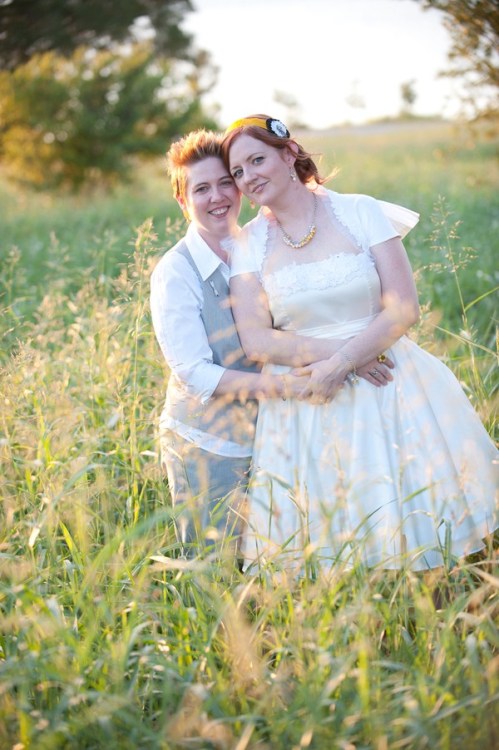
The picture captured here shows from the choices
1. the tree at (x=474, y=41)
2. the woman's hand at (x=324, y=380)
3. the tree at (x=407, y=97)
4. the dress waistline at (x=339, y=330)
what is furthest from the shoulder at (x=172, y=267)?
the tree at (x=407, y=97)

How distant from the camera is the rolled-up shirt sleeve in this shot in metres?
2.86

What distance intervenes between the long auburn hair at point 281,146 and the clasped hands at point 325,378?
0.82 meters

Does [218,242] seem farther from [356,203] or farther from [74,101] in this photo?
[74,101]

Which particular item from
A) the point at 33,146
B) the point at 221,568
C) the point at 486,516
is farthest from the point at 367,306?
the point at 33,146

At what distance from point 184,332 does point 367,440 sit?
81 cm

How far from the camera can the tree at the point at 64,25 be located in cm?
1420

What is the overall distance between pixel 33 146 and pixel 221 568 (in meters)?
14.4

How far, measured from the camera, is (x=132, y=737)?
70.7 inches

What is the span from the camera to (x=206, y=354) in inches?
114

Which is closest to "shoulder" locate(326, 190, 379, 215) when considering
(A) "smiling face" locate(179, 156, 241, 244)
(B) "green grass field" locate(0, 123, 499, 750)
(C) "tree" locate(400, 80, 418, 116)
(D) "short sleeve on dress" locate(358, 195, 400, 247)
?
(D) "short sleeve on dress" locate(358, 195, 400, 247)

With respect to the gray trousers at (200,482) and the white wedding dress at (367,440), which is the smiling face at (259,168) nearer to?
the white wedding dress at (367,440)

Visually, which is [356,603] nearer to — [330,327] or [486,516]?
[486,516]

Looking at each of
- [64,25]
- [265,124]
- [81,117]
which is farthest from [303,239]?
[64,25]

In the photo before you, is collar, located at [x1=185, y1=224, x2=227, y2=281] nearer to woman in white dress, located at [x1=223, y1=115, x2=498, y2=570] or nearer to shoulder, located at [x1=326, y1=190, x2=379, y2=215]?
woman in white dress, located at [x1=223, y1=115, x2=498, y2=570]
